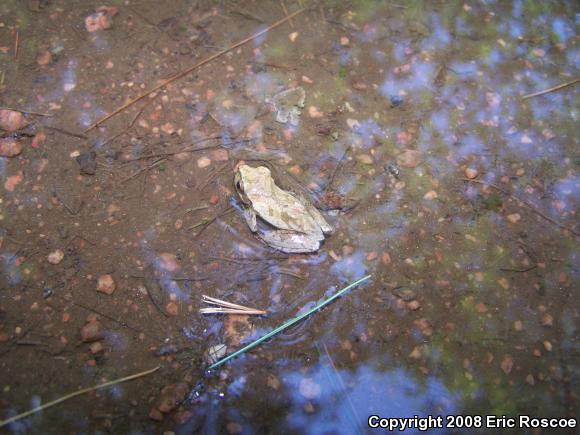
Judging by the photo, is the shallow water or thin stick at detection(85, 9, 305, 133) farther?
thin stick at detection(85, 9, 305, 133)

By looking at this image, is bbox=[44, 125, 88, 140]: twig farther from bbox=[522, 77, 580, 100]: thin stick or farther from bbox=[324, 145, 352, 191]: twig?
bbox=[522, 77, 580, 100]: thin stick

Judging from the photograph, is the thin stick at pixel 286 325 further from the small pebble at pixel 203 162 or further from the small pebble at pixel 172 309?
the small pebble at pixel 203 162

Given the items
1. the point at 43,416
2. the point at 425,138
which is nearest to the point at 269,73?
the point at 425,138

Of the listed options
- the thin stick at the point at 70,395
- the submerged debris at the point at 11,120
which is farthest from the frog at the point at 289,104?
the thin stick at the point at 70,395

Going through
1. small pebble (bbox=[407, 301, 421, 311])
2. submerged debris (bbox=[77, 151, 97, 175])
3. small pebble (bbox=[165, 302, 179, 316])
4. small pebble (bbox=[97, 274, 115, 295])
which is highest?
submerged debris (bbox=[77, 151, 97, 175])

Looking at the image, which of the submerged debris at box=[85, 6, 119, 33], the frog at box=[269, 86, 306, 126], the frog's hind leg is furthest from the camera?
the submerged debris at box=[85, 6, 119, 33]

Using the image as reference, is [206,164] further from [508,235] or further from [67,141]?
[508,235]

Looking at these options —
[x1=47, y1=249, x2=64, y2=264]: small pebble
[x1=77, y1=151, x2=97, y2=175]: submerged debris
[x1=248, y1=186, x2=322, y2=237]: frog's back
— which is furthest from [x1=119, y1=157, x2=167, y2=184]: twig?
[x1=248, y1=186, x2=322, y2=237]: frog's back
